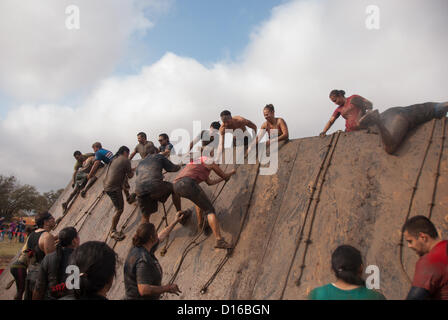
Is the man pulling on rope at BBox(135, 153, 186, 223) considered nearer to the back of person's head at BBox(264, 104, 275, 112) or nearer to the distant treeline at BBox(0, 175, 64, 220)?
the back of person's head at BBox(264, 104, 275, 112)

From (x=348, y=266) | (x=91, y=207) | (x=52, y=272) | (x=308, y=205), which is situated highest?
(x=91, y=207)

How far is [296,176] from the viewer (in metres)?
5.29

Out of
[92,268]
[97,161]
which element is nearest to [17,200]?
[97,161]

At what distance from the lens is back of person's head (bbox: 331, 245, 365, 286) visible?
2.10m

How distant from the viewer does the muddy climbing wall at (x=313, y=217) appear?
3.97 metres

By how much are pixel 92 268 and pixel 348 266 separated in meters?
1.69

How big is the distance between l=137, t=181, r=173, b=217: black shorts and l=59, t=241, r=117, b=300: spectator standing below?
3.09 metres

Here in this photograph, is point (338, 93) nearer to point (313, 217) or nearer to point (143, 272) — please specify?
point (313, 217)

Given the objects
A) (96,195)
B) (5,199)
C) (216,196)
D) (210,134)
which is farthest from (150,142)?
(5,199)

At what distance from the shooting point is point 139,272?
8.93ft

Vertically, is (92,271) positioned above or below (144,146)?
below

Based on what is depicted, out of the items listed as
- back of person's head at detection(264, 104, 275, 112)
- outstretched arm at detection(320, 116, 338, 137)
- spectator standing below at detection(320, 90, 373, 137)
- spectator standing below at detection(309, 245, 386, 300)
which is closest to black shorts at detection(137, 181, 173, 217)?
back of person's head at detection(264, 104, 275, 112)
